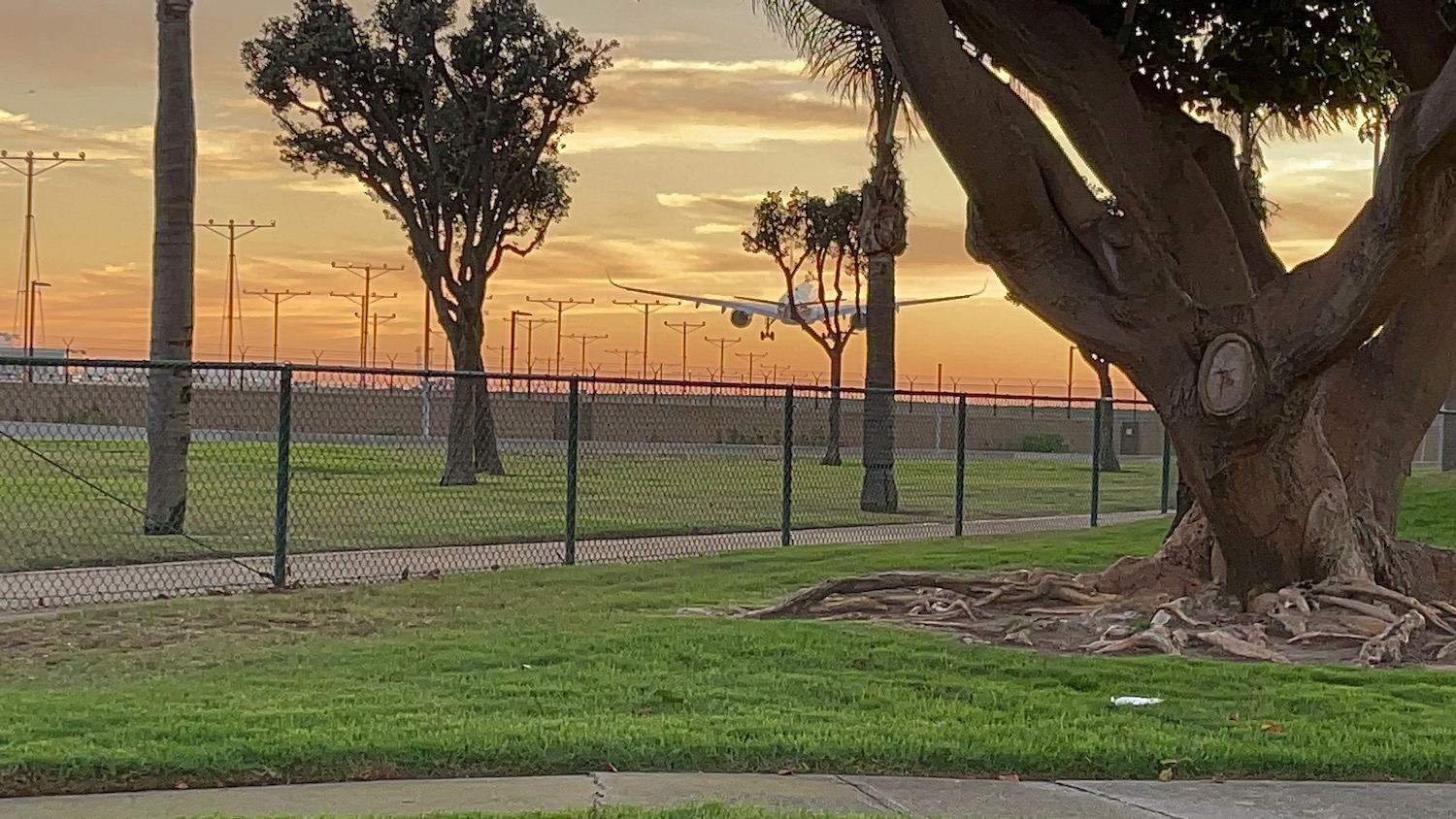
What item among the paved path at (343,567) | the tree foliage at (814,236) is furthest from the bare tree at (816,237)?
the paved path at (343,567)

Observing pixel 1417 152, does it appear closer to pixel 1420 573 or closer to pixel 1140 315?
pixel 1140 315


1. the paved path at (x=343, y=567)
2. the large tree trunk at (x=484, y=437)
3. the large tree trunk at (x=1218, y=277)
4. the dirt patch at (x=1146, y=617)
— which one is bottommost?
the paved path at (x=343, y=567)

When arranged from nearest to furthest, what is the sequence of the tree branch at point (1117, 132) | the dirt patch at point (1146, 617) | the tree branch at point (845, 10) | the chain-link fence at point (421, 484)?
the dirt patch at point (1146, 617), the tree branch at point (1117, 132), the tree branch at point (845, 10), the chain-link fence at point (421, 484)

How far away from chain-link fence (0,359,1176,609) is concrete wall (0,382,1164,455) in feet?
0.31

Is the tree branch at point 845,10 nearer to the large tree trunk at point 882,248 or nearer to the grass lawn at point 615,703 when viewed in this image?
the grass lawn at point 615,703

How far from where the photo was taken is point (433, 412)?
102ft

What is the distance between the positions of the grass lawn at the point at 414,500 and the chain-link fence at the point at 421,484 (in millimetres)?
64

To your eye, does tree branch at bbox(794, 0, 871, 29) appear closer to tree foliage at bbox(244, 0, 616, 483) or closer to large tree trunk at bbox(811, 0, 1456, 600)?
large tree trunk at bbox(811, 0, 1456, 600)

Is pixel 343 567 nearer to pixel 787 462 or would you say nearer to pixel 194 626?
pixel 194 626

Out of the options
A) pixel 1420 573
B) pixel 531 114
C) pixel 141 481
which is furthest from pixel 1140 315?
pixel 531 114

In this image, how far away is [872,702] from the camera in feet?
24.1

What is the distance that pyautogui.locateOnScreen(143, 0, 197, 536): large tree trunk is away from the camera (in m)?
15.4

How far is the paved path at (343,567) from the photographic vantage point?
11.4 metres

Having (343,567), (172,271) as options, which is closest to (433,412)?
(172,271)
